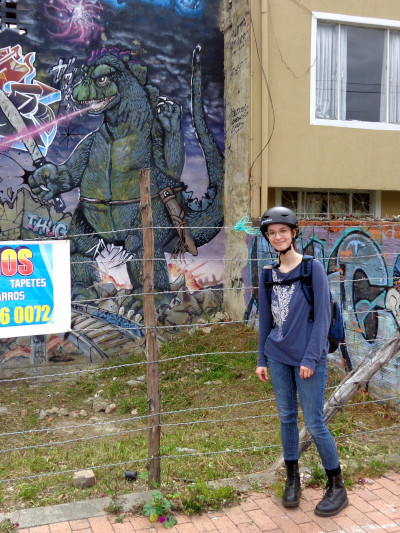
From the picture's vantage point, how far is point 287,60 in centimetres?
946

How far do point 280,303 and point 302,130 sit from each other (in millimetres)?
6591

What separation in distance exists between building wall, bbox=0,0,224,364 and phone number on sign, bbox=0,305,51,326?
5027mm

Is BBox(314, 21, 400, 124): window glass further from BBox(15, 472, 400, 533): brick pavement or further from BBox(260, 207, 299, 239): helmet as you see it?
BBox(15, 472, 400, 533): brick pavement

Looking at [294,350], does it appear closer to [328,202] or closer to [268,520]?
[268,520]

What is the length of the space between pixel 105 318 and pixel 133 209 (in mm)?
2047

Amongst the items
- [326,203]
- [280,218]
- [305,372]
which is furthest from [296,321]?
[326,203]

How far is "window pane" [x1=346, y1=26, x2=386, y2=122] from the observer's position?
32.4ft

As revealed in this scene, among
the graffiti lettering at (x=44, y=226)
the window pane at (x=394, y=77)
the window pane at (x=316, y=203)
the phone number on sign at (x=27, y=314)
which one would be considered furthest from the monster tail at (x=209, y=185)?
the phone number on sign at (x=27, y=314)

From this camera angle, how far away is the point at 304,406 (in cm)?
364

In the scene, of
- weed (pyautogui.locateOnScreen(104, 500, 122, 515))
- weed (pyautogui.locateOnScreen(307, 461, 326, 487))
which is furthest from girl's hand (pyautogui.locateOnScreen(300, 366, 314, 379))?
weed (pyautogui.locateOnScreen(104, 500, 122, 515))

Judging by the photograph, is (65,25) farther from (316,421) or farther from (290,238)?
(316,421)

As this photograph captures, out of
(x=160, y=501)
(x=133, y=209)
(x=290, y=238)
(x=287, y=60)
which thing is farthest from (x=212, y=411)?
(x=287, y=60)

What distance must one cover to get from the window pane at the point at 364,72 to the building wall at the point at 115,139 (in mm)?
2379

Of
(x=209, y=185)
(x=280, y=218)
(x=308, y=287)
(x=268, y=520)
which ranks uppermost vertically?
(x=209, y=185)
